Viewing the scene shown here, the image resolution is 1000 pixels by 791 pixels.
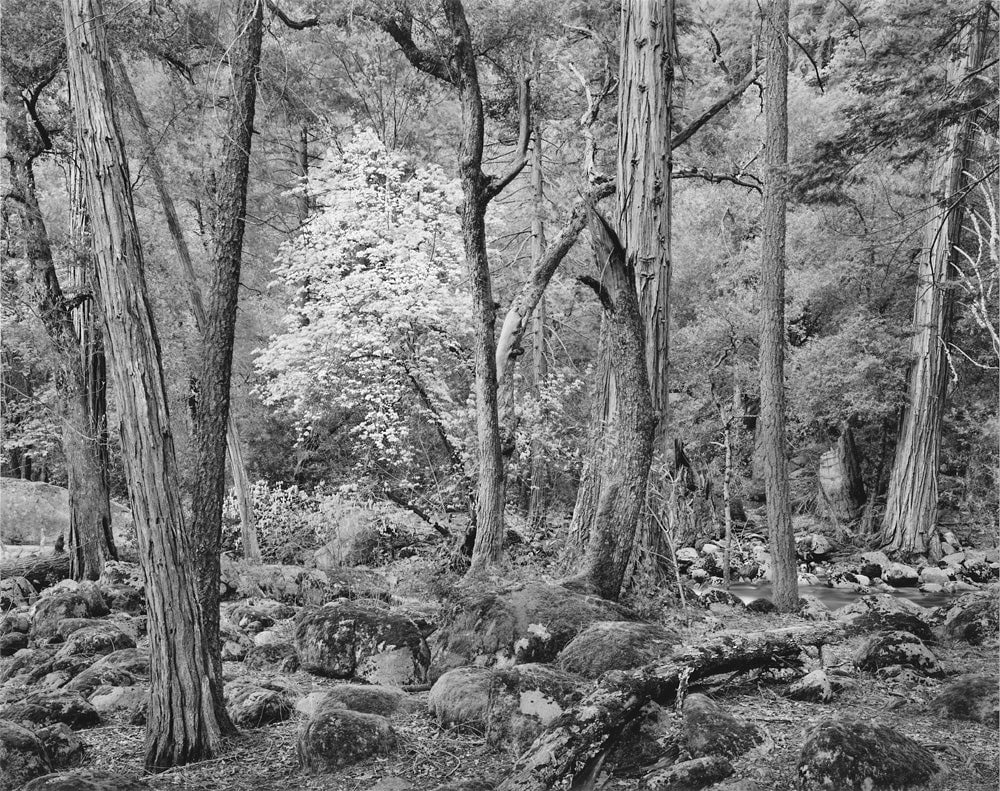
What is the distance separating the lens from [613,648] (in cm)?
434

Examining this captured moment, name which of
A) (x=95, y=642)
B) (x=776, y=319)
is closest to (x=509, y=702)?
(x=95, y=642)

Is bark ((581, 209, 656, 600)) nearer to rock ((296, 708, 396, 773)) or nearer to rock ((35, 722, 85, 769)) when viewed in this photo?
rock ((296, 708, 396, 773))

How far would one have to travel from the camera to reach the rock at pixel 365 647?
535 cm

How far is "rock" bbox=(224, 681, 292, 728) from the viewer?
175 inches

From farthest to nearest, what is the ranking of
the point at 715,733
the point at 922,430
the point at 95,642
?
the point at 922,430
the point at 95,642
the point at 715,733

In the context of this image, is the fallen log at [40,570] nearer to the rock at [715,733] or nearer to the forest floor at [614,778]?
the forest floor at [614,778]

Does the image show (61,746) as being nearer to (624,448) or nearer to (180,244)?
(624,448)

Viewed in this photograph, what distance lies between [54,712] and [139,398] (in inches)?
92.9

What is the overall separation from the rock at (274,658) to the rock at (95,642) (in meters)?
1.30

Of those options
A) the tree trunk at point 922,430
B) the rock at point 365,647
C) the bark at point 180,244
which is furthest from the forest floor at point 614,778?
the tree trunk at point 922,430

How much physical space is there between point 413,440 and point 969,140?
32.3ft

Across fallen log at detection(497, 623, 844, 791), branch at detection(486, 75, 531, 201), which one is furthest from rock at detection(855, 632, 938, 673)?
branch at detection(486, 75, 531, 201)

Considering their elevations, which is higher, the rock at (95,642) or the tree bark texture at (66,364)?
the tree bark texture at (66,364)

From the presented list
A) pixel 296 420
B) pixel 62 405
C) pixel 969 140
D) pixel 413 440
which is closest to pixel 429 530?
pixel 413 440
